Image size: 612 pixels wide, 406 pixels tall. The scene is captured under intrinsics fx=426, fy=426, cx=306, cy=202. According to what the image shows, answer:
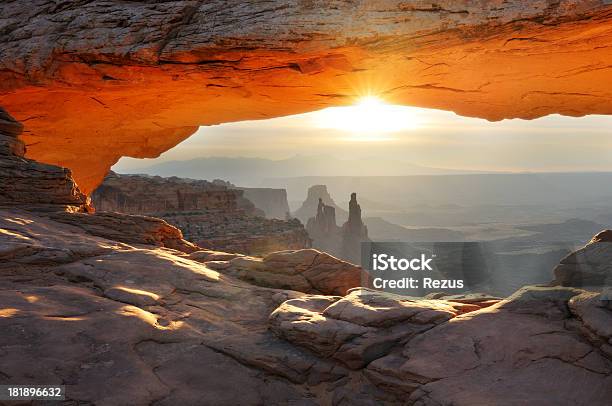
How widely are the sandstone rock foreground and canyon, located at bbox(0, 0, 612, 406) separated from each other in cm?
3

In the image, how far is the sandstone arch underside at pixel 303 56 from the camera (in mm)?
9148

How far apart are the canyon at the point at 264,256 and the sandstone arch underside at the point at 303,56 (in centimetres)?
5

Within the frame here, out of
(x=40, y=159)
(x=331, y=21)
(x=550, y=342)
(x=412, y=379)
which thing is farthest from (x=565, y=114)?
(x=40, y=159)

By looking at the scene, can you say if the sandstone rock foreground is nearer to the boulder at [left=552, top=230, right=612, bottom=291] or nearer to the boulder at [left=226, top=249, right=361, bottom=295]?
the boulder at [left=226, top=249, right=361, bottom=295]

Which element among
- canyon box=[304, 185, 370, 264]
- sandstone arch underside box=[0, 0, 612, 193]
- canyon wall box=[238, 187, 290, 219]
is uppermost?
sandstone arch underside box=[0, 0, 612, 193]

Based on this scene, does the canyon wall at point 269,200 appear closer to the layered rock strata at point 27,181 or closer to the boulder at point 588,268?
the layered rock strata at point 27,181

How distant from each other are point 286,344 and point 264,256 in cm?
405

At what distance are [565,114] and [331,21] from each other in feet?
27.9

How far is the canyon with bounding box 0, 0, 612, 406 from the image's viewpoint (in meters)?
5.65

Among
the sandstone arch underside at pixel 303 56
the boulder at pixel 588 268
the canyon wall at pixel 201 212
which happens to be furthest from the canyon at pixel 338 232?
the boulder at pixel 588 268

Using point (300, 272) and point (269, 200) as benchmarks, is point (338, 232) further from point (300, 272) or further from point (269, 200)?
point (300, 272)

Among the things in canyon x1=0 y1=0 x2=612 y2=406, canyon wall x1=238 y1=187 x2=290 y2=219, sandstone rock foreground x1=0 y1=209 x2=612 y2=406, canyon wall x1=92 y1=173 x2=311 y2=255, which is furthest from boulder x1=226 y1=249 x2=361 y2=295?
canyon wall x1=238 y1=187 x2=290 y2=219

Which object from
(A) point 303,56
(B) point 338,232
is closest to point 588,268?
(A) point 303,56

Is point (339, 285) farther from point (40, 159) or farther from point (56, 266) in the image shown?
point (40, 159)
